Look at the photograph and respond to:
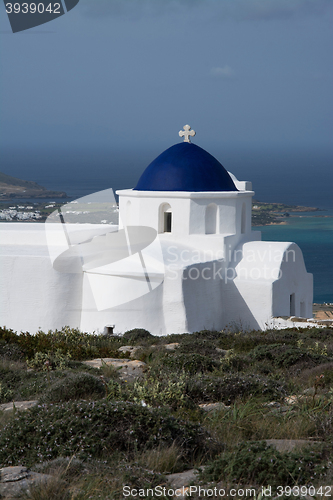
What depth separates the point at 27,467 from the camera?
3.65m

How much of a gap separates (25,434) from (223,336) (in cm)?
703

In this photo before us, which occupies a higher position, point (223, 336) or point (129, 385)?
point (129, 385)

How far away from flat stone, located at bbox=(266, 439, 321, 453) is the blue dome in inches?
367

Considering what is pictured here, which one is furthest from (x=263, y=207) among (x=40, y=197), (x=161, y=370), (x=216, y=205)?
(x=161, y=370)

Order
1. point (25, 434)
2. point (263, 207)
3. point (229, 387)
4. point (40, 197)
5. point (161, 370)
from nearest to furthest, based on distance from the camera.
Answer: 1. point (25, 434)
2. point (229, 387)
3. point (161, 370)
4. point (40, 197)
5. point (263, 207)

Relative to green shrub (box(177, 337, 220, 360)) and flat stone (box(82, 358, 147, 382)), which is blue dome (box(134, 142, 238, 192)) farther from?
flat stone (box(82, 358, 147, 382))

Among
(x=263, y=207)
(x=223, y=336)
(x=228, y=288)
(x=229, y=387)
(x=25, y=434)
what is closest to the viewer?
(x=25, y=434)

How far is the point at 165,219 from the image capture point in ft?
43.9

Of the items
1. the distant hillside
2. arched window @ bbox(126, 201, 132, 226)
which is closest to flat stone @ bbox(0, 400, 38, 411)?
arched window @ bbox(126, 201, 132, 226)

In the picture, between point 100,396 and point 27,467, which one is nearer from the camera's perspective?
point 27,467

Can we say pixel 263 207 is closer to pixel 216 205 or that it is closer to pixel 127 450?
pixel 216 205

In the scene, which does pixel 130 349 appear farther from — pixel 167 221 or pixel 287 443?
pixel 287 443

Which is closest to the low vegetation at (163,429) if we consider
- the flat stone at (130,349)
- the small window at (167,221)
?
the flat stone at (130,349)

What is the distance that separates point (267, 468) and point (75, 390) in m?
2.27
